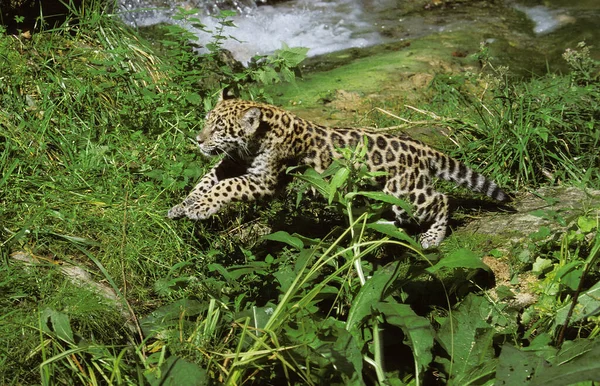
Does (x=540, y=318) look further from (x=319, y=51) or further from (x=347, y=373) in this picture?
(x=319, y=51)

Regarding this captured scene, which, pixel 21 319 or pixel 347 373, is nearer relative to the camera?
pixel 347 373

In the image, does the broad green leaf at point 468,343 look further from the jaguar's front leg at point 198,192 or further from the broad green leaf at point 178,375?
the jaguar's front leg at point 198,192

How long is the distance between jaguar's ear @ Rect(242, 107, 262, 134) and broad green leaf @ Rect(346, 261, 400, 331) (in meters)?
2.18

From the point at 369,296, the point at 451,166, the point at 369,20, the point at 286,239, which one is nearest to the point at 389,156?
the point at 451,166

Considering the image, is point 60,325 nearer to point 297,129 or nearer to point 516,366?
point 516,366

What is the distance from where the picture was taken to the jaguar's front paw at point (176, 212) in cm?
638

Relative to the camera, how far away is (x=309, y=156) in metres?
7.01

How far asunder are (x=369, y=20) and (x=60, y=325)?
1030 centimetres

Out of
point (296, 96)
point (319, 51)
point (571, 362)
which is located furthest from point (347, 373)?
point (319, 51)

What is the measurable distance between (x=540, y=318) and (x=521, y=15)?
384 inches

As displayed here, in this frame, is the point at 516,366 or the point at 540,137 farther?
the point at 540,137

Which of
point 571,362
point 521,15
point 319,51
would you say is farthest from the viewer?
point 521,15

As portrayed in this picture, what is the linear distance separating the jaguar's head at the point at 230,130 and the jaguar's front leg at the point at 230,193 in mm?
304

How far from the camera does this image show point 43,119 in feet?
23.6
